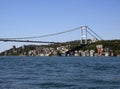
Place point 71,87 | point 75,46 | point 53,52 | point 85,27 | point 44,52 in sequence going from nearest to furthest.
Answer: point 71,87, point 75,46, point 85,27, point 53,52, point 44,52

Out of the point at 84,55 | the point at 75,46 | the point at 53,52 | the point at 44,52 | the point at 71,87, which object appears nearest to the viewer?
the point at 71,87

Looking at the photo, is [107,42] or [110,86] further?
[107,42]

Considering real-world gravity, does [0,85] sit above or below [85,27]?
below

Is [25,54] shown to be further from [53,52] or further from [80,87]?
[80,87]

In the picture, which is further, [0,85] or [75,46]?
[75,46]

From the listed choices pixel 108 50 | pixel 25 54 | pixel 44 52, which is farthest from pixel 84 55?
pixel 25 54

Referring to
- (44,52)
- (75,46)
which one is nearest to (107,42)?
(75,46)

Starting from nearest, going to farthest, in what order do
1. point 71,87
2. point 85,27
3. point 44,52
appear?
point 71,87 → point 85,27 → point 44,52

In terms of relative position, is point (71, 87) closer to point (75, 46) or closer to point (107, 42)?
point (75, 46)

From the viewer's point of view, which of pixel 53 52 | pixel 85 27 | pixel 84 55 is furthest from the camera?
pixel 53 52
